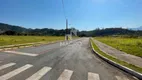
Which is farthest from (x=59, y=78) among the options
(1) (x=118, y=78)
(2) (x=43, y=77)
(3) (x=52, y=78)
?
(1) (x=118, y=78)

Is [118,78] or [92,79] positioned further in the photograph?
[118,78]

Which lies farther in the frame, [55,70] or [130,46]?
[130,46]

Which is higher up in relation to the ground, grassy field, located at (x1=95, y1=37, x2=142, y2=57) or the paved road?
the paved road

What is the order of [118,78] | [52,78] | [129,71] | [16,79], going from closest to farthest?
[16,79]
[52,78]
[118,78]
[129,71]

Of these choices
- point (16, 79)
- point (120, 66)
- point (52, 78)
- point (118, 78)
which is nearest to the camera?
point (16, 79)

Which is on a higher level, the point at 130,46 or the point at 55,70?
the point at 55,70

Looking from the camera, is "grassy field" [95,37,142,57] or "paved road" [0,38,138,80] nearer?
"paved road" [0,38,138,80]

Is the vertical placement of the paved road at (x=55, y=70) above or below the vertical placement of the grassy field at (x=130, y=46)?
above

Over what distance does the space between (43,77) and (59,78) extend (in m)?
0.70

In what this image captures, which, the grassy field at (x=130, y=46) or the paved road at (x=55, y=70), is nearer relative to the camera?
the paved road at (x=55, y=70)

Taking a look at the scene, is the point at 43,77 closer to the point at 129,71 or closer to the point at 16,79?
the point at 16,79

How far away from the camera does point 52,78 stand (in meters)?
6.25

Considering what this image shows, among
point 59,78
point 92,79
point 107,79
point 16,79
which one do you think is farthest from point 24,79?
point 107,79

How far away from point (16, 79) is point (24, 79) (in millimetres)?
309
